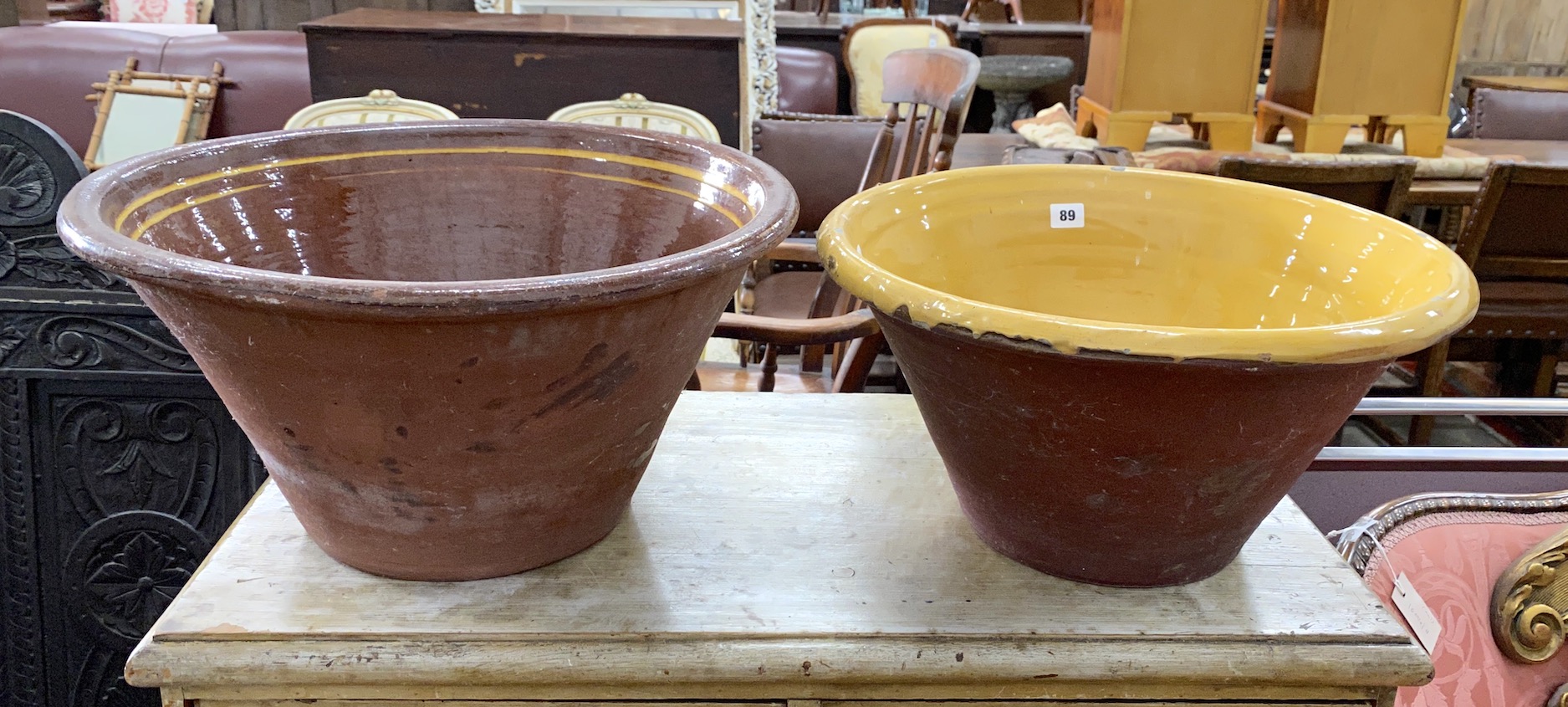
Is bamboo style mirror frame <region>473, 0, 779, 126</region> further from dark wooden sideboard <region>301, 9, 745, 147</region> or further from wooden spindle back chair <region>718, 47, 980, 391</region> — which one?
wooden spindle back chair <region>718, 47, 980, 391</region>

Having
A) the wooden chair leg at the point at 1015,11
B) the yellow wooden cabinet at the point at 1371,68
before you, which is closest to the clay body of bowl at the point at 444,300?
the yellow wooden cabinet at the point at 1371,68

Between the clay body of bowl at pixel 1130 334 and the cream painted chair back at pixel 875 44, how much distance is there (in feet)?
9.33

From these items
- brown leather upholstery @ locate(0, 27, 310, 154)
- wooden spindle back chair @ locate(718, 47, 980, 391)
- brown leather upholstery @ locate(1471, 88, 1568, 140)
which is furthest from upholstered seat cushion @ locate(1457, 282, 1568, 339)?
brown leather upholstery @ locate(0, 27, 310, 154)

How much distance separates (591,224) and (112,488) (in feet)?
3.12

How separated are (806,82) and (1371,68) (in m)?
1.84

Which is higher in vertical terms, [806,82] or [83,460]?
[806,82]

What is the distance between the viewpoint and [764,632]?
65 cm

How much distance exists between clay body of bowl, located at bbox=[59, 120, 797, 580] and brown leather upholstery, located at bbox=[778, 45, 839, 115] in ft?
9.42

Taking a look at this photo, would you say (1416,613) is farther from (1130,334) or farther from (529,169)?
(529,169)

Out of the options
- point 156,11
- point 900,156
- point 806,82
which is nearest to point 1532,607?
point 900,156

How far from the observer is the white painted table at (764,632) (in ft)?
2.07

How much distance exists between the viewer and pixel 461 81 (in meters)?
2.28

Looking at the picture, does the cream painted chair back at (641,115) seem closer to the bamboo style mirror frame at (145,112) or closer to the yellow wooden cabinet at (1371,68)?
the yellow wooden cabinet at (1371,68)

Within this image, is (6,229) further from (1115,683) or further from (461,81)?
(1115,683)
